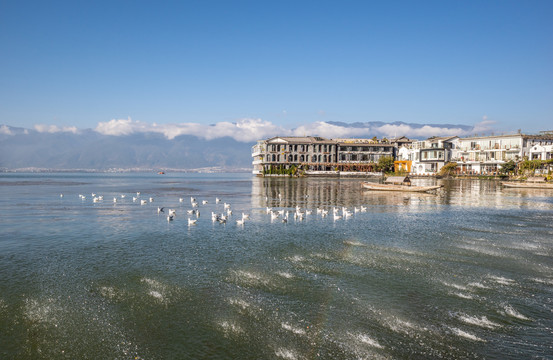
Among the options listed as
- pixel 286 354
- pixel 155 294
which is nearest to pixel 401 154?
pixel 155 294

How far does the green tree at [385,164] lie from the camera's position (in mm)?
141000

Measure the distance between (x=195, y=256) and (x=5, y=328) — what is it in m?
9.61

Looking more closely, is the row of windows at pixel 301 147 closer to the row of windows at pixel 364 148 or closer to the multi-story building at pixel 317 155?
the multi-story building at pixel 317 155

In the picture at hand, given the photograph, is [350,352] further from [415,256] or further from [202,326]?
[415,256]

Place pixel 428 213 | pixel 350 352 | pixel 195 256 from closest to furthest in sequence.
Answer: pixel 350 352 → pixel 195 256 → pixel 428 213

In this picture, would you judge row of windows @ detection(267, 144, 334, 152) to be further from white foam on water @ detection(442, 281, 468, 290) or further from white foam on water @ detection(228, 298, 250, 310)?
white foam on water @ detection(228, 298, 250, 310)

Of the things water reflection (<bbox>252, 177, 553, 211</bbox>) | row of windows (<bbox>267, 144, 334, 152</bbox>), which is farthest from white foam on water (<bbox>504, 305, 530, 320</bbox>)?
row of windows (<bbox>267, 144, 334, 152</bbox>)

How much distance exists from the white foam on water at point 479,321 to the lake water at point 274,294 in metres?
0.06

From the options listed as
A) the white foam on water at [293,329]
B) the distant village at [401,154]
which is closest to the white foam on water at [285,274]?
the white foam on water at [293,329]

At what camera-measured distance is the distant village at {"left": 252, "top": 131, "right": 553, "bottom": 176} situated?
382 feet

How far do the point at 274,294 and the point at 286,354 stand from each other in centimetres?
437

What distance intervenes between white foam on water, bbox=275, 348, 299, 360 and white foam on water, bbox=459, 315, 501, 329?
655 centimetres

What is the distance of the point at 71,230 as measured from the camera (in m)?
28.3

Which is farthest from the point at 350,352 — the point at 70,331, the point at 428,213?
the point at 428,213
